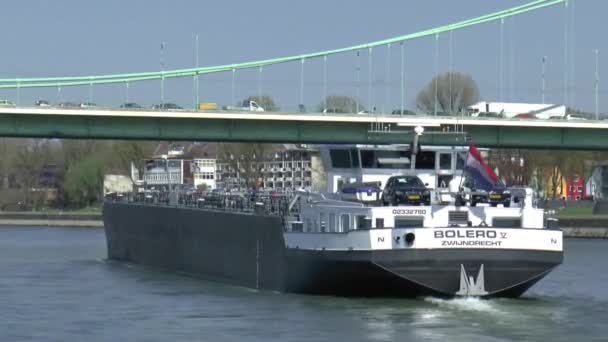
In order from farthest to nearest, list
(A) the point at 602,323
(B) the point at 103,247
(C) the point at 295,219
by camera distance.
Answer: (B) the point at 103,247 → (C) the point at 295,219 → (A) the point at 602,323

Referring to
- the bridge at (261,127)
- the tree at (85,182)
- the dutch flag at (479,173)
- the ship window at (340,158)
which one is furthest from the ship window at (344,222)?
the tree at (85,182)

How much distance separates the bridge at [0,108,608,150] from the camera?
52.7 m

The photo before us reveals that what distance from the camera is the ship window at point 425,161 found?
3566 centimetres

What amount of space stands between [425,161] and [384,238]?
21.5ft

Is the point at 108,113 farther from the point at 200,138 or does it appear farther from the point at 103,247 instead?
the point at 103,247

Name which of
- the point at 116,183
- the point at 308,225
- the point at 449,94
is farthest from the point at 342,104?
the point at 116,183

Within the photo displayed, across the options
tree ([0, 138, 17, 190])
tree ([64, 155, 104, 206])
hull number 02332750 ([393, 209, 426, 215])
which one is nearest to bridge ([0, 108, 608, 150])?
hull number 02332750 ([393, 209, 426, 215])

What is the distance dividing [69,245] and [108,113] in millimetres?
13631

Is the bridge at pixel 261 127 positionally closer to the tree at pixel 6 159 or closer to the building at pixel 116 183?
the building at pixel 116 183

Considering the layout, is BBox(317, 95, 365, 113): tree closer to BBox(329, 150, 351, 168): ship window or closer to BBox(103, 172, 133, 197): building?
BBox(329, 150, 351, 168): ship window

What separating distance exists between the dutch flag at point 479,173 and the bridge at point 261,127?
19.7m

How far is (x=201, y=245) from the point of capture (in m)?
41.6

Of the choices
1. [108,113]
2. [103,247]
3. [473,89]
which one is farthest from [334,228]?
[473,89]

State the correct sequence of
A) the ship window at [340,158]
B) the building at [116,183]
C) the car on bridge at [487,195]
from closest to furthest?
the car on bridge at [487,195]
the ship window at [340,158]
the building at [116,183]
